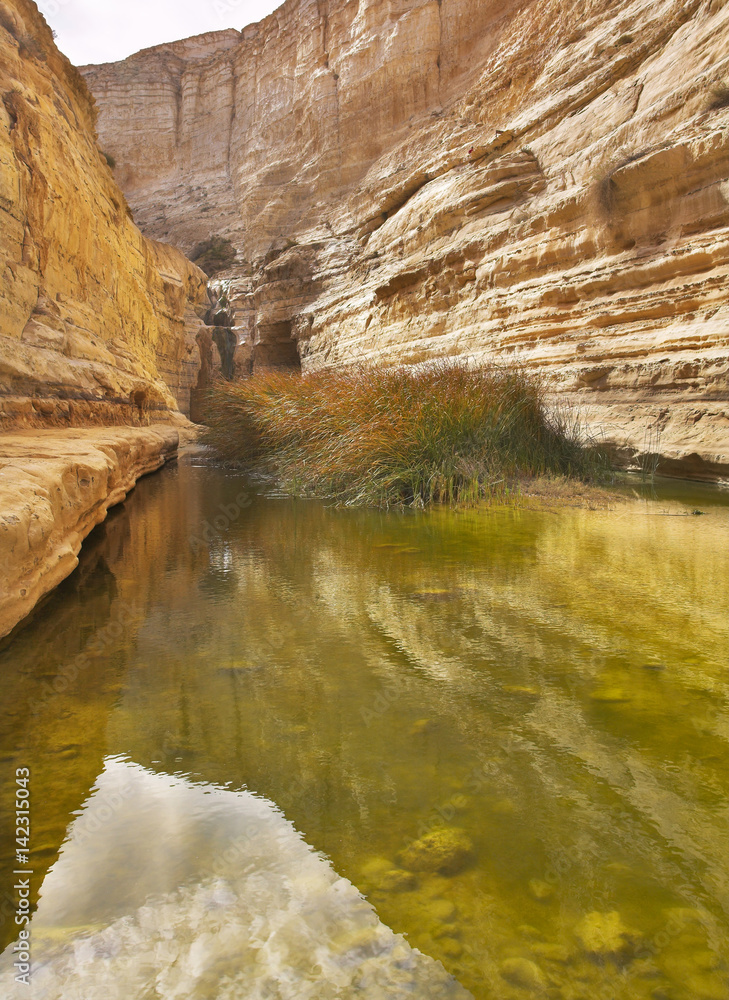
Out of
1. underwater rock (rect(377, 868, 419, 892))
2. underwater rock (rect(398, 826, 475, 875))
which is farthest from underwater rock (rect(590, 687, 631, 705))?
underwater rock (rect(377, 868, 419, 892))

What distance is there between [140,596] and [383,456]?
289 cm

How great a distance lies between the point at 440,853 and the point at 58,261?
27.0ft

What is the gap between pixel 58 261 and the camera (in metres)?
7.40

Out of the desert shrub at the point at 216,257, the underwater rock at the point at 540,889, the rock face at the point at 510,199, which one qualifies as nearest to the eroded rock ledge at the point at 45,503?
the underwater rock at the point at 540,889

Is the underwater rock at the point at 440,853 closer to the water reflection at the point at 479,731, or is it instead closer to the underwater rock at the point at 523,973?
the water reflection at the point at 479,731

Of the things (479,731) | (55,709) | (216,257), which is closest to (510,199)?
(479,731)

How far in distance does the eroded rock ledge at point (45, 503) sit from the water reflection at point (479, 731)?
7.6 inches

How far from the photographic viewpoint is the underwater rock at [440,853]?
1003 millimetres

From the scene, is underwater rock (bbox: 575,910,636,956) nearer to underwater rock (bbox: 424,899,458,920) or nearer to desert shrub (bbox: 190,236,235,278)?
underwater rock (bbox: 424,899,458,920)

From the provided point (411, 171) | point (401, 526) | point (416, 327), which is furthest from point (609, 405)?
point (411, 171)

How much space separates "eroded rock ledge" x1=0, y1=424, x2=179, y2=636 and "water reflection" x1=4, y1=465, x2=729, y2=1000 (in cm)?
19

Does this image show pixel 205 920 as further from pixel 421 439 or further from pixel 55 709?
pixel 421 439

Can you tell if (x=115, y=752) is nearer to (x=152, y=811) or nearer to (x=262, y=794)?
(x=152, y=811)

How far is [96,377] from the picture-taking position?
700cm
